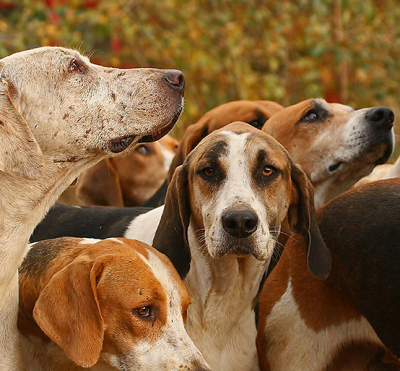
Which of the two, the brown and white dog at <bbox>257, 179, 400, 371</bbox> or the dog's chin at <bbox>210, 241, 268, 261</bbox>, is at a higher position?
the dog's chin at <bbox>210, 241, 268, 261</bbox>

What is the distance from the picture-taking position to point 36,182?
3.63 metres

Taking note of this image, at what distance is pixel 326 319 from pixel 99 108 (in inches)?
64.6

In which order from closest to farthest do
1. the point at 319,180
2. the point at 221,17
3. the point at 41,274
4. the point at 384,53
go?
the point at 41,274, the point at 319,180, the point at 221,17, the point at 384,53

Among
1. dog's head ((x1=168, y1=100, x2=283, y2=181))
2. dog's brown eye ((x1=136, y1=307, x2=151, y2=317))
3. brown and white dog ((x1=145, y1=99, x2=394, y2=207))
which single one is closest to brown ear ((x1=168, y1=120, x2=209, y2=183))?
dog's head ((x1=168, y1=100, x2=283, y2=181))

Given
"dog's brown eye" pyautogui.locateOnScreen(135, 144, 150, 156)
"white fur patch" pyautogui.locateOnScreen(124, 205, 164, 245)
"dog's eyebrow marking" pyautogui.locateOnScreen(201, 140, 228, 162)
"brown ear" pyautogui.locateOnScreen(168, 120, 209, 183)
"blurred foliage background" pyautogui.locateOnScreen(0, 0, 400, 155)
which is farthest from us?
"blurred foliage background" pyautogui.locateOnScreen(0, 0, 400, 155)

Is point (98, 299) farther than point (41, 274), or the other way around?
point (41, 274)

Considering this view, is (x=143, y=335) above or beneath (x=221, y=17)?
above

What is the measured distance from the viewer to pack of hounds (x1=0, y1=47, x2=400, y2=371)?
3.28 meters

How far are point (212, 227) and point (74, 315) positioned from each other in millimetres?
846

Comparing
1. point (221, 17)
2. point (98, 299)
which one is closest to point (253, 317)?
point (98, 299)

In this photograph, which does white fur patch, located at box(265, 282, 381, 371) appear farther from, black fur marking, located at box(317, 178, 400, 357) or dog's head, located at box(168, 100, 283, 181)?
dog's head, located at box(168, 100, 283, 181)

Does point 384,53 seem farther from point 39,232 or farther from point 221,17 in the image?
point 39,232

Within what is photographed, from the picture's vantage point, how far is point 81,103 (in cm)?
372

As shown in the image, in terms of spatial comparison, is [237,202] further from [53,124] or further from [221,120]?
[221,120]
